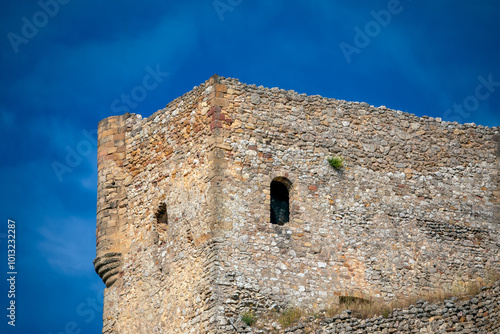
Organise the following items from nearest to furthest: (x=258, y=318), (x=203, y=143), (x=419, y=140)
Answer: (x=258, y=318) < (x=203, y=143) < (x=419, y=140)

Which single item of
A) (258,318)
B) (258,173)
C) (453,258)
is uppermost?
(258,173)

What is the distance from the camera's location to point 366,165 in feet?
99.2

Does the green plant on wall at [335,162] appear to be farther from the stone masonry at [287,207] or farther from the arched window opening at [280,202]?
the arched window opening at [280,202]

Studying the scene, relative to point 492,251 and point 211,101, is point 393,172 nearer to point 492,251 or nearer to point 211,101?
point 492,251

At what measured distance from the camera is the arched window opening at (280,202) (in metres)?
29.1

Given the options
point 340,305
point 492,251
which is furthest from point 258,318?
point 492,251

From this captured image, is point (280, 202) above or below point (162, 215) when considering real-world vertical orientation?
below

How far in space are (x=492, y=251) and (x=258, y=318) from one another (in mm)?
7094

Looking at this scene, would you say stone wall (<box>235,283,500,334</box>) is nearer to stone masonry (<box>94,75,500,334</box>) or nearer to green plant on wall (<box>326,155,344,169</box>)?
stone masonry (<box>94,75,500,334</box>)

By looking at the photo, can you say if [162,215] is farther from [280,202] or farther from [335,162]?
[335,162]

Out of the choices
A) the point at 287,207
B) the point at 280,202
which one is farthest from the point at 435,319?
the point at 280,202

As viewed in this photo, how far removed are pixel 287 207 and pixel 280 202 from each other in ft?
0.71

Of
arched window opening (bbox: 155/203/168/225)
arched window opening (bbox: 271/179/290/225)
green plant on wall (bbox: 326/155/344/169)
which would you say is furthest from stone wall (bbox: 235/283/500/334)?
arched window opening (bbox: 155/203/168/225)

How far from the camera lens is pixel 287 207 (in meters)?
29.3
